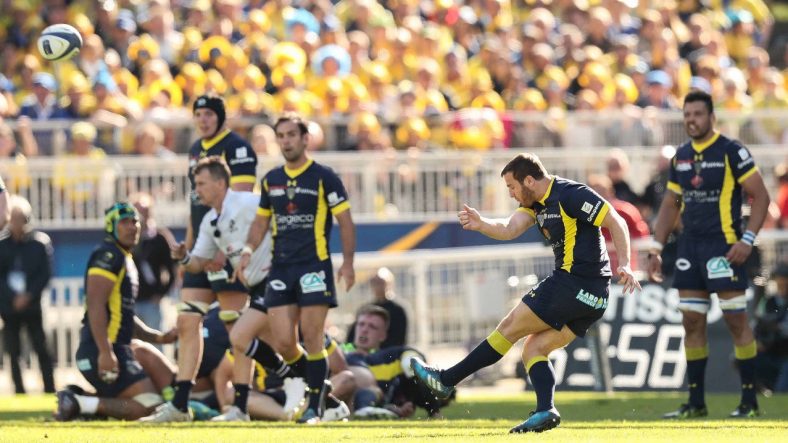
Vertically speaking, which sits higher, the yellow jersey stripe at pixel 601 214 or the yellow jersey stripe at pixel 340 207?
the yellow jersey stripe at pixel 340 207

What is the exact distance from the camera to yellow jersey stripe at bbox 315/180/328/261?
44.3ft

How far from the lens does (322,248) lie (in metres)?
13.5

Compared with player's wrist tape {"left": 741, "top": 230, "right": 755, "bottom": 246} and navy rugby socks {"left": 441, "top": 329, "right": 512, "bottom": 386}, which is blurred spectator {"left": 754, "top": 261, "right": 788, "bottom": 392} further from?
navy rugby socks {"left": 441, "top": 329, "right": 512, "bottom": 386}

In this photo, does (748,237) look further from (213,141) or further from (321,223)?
(213,141)

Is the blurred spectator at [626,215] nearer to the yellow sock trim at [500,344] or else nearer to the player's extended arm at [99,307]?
the player's extended arm at [99,307]

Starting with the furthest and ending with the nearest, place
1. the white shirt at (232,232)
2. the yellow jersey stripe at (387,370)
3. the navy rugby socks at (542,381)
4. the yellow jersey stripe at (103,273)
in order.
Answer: the yellow jersey stripe at (387,370)
the yellow jersey stripe at (103,273)
the white shirt at (232,232)
the navy rugby socks at (542,381)

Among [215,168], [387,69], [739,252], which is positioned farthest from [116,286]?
[387,69]

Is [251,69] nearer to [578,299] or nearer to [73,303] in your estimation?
[73,303]

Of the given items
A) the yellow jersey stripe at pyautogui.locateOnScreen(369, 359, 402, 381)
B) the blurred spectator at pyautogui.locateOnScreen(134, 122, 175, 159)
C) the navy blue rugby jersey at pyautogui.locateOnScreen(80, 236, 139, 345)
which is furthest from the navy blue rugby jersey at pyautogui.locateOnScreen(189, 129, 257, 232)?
the blurred spectator at pyautogui.locateOnScreen(134, 122, 175, 159)

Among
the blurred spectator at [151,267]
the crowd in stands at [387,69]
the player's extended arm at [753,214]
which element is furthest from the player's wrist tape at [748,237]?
the crowd in stands at [387,69]

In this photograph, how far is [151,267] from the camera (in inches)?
742

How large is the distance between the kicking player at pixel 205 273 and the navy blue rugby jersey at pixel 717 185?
3.75 meters

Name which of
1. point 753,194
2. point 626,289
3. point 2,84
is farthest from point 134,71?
point 626,289

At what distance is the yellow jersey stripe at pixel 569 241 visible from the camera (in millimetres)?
11586
